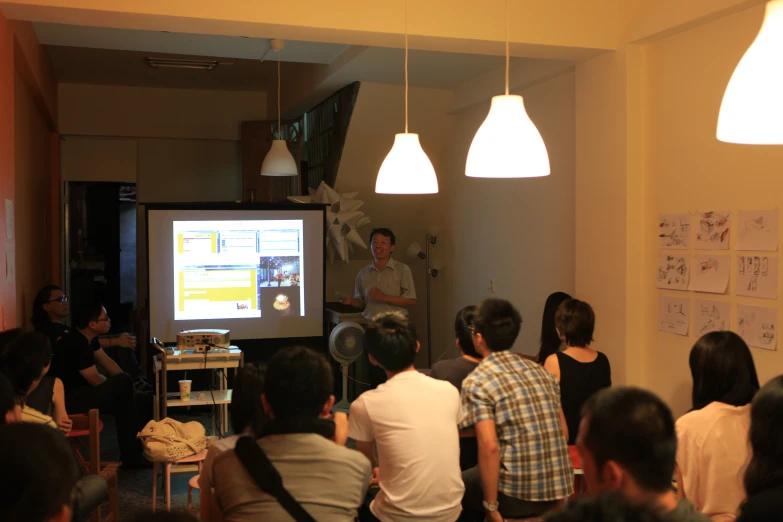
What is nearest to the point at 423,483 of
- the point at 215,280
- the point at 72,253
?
the point at 215,280

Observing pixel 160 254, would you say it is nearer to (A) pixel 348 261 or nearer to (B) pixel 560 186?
(A) pixel 348 261

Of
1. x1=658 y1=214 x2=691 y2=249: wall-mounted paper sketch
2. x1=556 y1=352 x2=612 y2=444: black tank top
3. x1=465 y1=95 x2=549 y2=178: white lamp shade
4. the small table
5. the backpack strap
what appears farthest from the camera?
the small table

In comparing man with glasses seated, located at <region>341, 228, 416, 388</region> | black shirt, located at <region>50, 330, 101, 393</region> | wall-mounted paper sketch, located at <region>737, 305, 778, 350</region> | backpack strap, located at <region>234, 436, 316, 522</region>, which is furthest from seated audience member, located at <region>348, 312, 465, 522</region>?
man with glasses seated, located at <region>341, 228, 416, 388</region>

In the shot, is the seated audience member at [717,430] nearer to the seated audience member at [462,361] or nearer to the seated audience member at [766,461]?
the seated audience member at [766,461]

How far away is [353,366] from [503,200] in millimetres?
2096

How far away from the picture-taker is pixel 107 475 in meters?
3.66

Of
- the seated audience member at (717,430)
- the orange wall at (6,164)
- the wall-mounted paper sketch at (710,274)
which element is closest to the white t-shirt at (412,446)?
the seated audience member at (717,430)

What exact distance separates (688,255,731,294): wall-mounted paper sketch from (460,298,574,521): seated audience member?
4.80ft

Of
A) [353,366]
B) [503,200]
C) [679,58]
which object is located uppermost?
[679,58]

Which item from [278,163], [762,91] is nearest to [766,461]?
[762,91]

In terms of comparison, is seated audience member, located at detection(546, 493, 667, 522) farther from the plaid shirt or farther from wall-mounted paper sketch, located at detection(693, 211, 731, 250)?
wall-mounted paper sketch, located at detection(693, 211, 731, 250)

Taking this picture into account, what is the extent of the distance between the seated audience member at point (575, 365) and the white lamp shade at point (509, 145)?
0.96 meters

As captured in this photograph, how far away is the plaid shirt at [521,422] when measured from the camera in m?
2.78

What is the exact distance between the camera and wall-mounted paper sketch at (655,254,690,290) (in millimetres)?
4137
